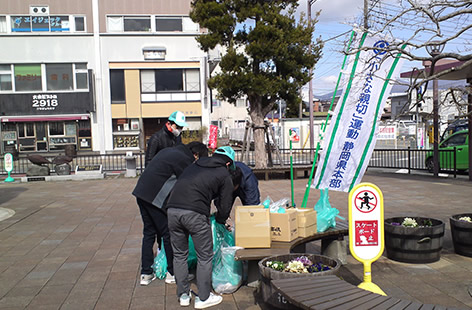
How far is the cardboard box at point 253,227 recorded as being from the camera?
4742mm

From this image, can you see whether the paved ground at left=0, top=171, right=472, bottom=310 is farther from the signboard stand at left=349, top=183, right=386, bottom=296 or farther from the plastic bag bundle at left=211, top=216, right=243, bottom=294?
the signboard stand at left=349, top=183, right=386, bottom=296

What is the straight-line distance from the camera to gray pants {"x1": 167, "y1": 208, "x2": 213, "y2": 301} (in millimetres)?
4270

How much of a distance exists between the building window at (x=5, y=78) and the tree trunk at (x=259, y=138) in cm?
2197

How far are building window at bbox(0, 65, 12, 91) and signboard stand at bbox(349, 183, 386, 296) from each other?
31.4m

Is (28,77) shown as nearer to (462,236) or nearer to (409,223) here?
(409,223)

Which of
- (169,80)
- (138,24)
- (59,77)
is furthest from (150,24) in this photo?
(59,77)

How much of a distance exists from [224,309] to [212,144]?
18143mm

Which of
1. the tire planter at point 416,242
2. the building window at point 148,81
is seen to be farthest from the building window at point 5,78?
the tire planter at point 416,242

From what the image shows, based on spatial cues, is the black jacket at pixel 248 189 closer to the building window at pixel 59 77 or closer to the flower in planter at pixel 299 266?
the flower in planter at pixel 299 266

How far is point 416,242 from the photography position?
5.62 m

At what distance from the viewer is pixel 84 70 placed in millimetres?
30750

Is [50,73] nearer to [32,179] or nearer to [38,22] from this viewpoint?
[38,22]

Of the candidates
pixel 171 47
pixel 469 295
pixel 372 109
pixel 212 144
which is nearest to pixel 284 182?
pixel 212 144

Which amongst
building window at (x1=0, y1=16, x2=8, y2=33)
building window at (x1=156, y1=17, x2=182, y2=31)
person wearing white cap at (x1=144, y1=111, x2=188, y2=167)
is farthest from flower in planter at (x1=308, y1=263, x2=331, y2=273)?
building window at (x1=0, y1=16, x2=8, y2=33)
